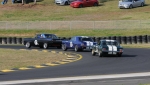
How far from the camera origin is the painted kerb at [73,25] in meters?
49.7

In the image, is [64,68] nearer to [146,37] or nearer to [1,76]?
[1,76]

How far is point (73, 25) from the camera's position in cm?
5216

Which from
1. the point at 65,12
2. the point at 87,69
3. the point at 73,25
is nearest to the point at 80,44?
the point at 87,69

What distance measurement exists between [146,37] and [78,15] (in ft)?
64.9

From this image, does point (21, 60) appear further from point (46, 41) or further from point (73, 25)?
point (73, 25)

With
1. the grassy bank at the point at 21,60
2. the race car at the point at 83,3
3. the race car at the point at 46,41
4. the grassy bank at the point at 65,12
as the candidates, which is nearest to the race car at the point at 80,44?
the race car at the point at 46,41

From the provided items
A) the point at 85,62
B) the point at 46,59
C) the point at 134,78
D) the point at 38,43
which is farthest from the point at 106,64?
the point at 38,43

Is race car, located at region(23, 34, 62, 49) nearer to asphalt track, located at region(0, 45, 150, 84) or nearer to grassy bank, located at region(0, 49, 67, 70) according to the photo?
grassy bank, located at region(0, 49, 67, 70)

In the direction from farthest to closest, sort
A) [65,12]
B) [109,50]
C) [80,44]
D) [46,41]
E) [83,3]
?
[83,3]
[65,12]
[46,41]
[80,44]
[109,50]

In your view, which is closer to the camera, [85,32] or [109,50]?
[109,50]

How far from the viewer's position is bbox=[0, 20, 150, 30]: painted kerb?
163ft

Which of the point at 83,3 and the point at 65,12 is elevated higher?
the point at 83,3

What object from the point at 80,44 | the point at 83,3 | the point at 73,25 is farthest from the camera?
the point at 83,3

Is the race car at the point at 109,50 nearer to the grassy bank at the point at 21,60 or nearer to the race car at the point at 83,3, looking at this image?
the grassy bank at the point at 21,60
